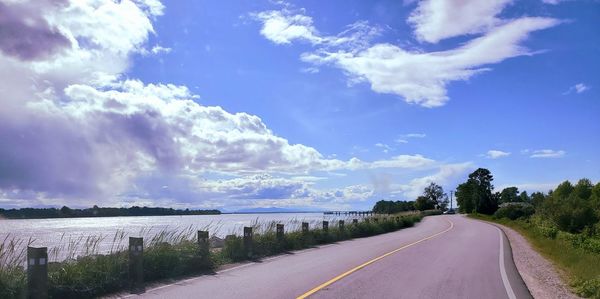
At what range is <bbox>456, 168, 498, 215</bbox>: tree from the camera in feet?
462

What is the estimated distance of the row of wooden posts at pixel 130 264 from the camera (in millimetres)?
9922

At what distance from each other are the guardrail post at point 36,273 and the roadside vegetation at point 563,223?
37.1 ft

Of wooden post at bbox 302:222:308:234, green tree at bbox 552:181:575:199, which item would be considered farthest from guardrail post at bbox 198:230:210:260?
green tree at bbox 552:181:575:199

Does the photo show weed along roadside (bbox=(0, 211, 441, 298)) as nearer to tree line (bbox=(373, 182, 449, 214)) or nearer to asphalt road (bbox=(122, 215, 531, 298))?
asphalt road (bbox=(122, 215, 531, 298))

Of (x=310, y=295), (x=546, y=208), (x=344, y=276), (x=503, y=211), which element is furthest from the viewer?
(x=503, y=211)

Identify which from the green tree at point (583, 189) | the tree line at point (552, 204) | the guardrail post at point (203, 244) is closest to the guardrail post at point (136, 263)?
the guardrail post at point (203, 244)

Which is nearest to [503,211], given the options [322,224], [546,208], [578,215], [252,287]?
[546,208]

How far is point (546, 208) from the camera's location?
67750 millimetres

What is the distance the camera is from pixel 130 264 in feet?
41.9

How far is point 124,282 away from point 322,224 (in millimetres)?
19381

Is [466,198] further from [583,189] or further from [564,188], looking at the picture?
[583,189]

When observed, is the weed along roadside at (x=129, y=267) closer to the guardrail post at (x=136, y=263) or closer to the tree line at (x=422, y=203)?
the guardrail post at (x=136, y=263)

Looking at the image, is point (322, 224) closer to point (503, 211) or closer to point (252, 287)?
point (252, 287)

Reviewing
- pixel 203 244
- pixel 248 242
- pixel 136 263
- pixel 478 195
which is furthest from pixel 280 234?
pixel 478 195
